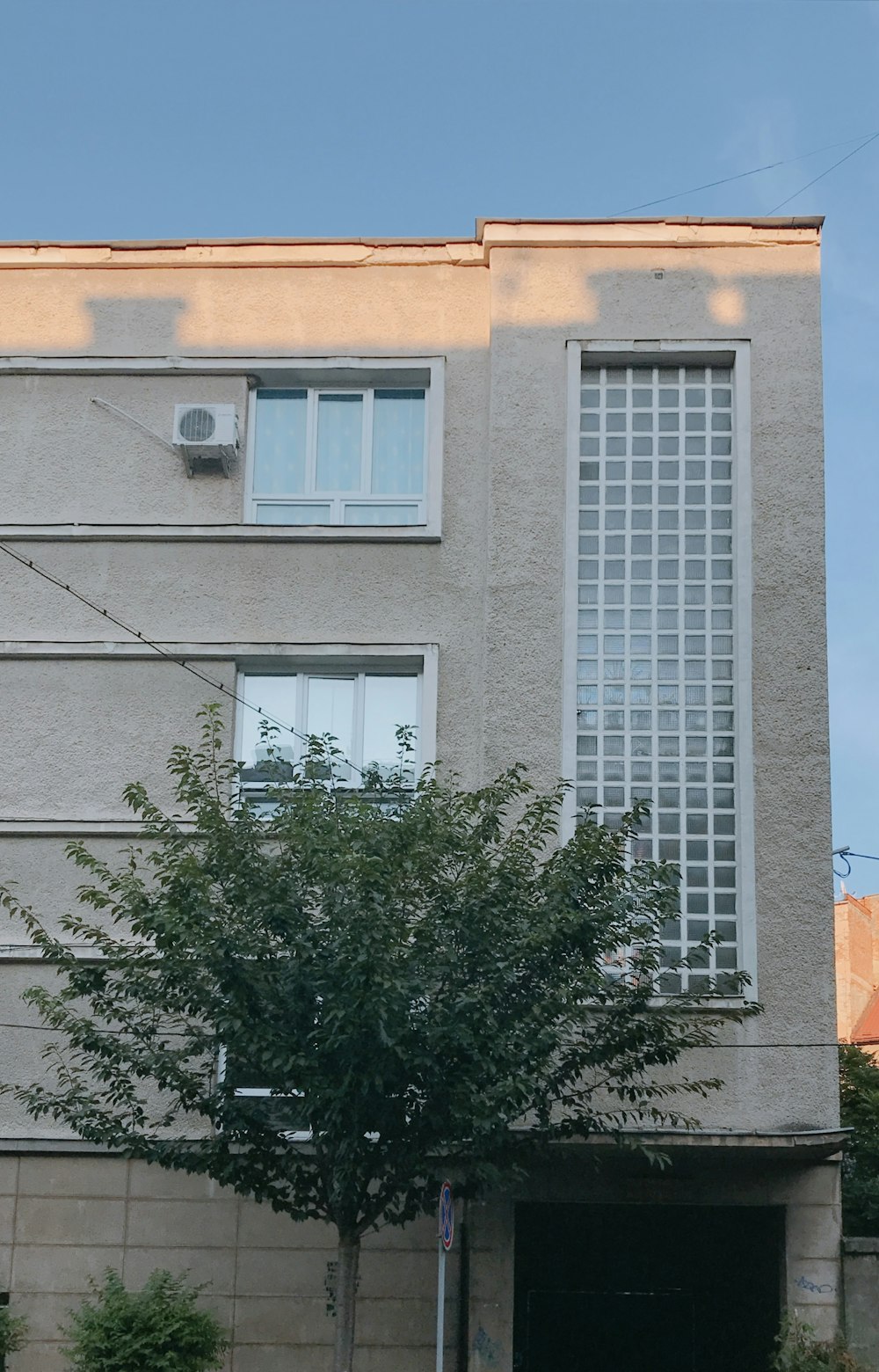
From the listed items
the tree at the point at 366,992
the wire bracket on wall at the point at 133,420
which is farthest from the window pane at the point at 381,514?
the tree at the point at 366,992

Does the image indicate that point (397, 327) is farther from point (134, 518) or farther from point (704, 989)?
point (704, 989)

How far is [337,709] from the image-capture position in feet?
54.4

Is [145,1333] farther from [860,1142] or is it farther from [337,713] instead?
[860,1142]

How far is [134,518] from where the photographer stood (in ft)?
55.5

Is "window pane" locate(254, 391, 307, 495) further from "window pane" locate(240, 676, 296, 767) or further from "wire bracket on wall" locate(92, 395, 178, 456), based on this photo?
"window pane" locate(240, 676, 296, 767)

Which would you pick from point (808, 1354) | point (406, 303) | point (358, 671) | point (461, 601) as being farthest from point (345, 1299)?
point (406, 303)

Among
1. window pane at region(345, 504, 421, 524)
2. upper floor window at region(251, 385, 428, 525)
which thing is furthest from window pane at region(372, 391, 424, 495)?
window pane at region(345, 504, 421, 524)

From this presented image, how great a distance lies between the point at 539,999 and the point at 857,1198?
606 centimetres

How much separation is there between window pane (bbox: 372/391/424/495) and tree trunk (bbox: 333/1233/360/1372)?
23.7 feet

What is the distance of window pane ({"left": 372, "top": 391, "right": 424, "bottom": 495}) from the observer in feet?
56.3

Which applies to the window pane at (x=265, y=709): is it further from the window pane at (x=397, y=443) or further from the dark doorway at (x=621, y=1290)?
the dark doorway at (x=621, y=1290)

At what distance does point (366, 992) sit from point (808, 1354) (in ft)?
16.0

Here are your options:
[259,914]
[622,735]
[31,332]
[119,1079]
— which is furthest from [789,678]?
[31,332]

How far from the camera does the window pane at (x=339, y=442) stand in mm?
17219
